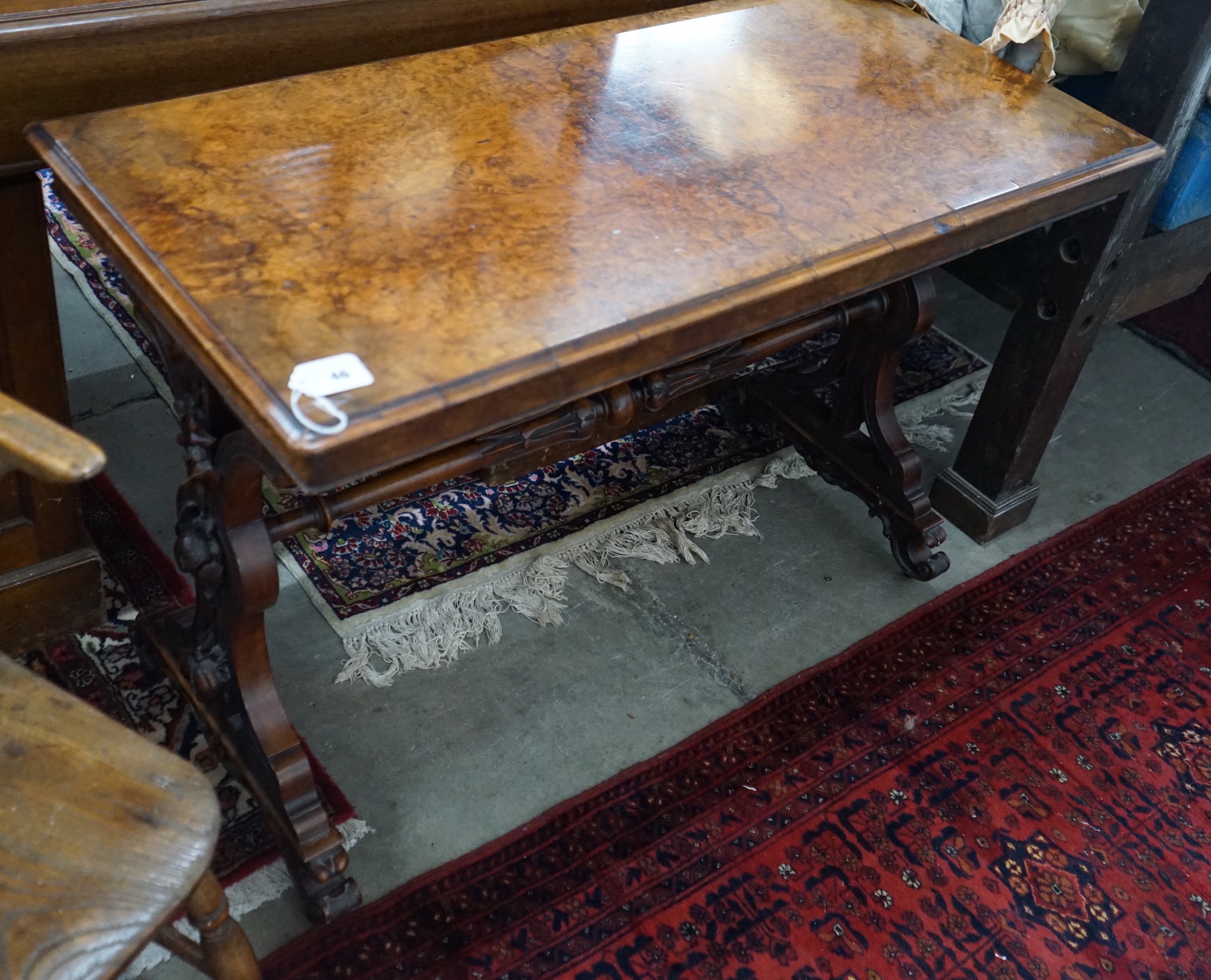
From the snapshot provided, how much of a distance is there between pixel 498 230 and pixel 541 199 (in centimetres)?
9

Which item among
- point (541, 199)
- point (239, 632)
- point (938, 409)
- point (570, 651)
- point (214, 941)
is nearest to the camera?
point (214, 941)

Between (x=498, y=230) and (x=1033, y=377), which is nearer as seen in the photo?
(x=498, y=230)

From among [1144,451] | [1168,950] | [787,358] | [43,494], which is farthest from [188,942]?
[1144,451]

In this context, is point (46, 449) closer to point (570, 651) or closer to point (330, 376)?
point (330, 376)

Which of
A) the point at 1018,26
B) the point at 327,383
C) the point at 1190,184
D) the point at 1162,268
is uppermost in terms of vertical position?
the point at 1018,26

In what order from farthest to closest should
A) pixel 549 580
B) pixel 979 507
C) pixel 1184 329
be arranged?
1. pixel 1184 329
2. pixel 979 507
3. pixel 549 580

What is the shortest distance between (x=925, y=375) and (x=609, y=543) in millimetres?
1013

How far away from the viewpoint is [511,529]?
7.10 feet

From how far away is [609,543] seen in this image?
215 centimetres

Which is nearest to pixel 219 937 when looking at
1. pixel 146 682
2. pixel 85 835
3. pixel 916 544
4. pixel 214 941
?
pixel 214 941

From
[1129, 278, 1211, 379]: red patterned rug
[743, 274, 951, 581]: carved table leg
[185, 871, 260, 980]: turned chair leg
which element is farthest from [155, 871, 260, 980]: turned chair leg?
A: [1129, 278, 1211, 379]: red patterned rug

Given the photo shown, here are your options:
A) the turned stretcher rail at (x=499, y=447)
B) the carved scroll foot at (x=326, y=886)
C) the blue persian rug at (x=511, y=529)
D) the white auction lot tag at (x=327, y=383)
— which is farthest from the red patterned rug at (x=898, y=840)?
the white auction lot tag at (x=327, y=383)

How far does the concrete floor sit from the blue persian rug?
0.04m

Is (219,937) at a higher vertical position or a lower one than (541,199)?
lower
